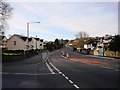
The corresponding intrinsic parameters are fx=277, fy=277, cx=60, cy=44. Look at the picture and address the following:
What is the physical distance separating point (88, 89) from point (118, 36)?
183 ft

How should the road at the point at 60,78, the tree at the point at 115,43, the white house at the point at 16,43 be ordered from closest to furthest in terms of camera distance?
the road at the point at 60,78
the tree at the point at 115,43
the white house at the point at 16,43

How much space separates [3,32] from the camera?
43531 mm

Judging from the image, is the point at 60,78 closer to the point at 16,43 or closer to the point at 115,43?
the point at 115,43

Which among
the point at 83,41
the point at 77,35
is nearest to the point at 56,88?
the point at 83,41

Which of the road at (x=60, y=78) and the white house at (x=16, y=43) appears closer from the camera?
the road at (x=60, y=78)

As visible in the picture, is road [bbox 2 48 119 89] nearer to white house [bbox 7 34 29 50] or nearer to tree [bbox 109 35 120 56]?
tree [bbox 109 35 120 56]

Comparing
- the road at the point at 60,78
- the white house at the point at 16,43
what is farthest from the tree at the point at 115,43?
the white house at the point at 16,43

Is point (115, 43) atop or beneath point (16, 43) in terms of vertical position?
atop

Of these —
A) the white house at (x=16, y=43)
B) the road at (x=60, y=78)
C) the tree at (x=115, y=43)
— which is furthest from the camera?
the white house at (x=16, y=43)

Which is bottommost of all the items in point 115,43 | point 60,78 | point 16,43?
point 60,78

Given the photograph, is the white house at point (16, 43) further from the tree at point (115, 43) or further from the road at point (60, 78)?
the road at point (60, 78)

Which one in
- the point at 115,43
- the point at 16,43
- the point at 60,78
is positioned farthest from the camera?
the point at 16,43

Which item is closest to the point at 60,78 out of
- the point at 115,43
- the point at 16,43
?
the point at 115,43

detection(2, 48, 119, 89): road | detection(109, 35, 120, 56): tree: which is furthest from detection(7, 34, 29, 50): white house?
detection(2, 48, 119, 89): road
